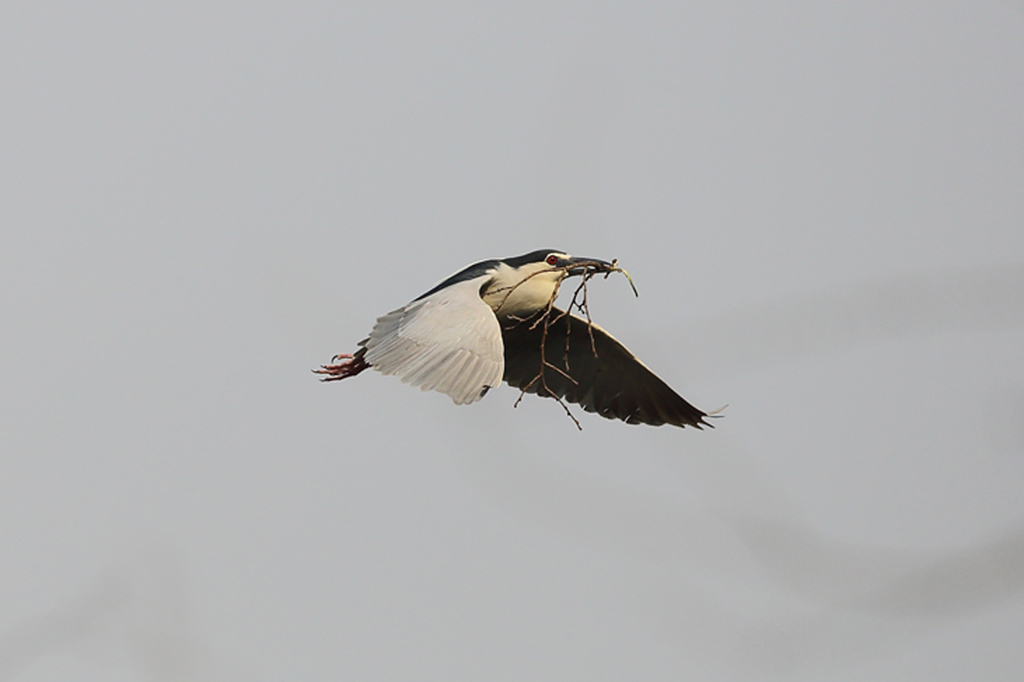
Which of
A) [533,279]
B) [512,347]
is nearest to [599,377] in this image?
[512,347]

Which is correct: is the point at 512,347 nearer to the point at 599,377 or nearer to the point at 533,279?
the point at 599,377

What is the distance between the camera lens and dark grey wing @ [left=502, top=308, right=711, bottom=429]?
9.03 m

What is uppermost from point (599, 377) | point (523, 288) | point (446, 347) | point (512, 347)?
point (599, 377)

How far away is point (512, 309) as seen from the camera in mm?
7938

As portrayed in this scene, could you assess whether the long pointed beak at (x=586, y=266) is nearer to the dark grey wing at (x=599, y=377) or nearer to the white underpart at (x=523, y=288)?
the white underpart at (x=523, y=288)

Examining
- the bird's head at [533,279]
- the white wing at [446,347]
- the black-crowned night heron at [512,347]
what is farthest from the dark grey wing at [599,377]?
the white wing at [446,347]

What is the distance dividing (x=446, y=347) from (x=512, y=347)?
7.52 feet

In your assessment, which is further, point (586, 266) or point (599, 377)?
point (599, 377)

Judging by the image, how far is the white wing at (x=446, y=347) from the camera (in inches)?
250

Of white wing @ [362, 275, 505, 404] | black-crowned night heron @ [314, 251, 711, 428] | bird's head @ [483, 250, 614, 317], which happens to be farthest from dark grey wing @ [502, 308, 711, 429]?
white wing @ [362, 275, 505, 404]

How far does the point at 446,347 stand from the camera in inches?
261

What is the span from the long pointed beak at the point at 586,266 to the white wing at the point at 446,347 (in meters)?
0.73

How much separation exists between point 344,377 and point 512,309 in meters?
1.19

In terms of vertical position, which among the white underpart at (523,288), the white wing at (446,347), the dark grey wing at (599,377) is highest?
the dark grey wing at (599,377)
